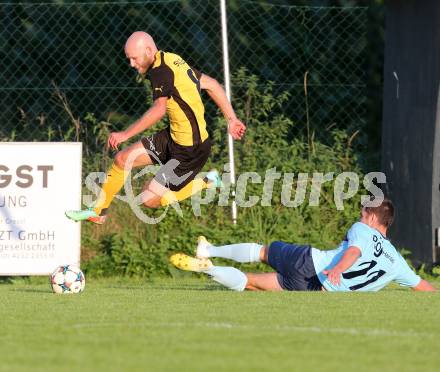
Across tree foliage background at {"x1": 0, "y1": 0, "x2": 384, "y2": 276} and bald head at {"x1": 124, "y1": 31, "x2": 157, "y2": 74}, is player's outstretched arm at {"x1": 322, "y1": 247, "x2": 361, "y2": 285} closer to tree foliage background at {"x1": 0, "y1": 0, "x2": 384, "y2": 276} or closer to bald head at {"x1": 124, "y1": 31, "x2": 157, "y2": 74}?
bald head at {"x1": 124, "y1": 31, "x2": 157, "y2": 74}

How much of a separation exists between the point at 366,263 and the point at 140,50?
2758 millimetres

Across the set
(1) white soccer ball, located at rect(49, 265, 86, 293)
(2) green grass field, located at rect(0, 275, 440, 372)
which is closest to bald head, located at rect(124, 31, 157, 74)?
(1) white soccer ball, located at rect(49, 265, 86, 293)

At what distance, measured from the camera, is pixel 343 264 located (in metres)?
9.57

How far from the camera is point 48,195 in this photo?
42.1ft

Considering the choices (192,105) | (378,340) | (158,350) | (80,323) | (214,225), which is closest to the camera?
(158,350)

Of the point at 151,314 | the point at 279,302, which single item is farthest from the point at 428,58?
the point at 151,314

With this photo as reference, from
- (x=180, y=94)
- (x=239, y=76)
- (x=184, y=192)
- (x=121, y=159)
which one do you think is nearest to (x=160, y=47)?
(x=239, y=76)

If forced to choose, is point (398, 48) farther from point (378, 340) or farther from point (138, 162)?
point (378, 340)

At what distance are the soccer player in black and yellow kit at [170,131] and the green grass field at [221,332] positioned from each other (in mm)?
1340

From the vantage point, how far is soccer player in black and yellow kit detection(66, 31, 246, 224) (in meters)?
10.7

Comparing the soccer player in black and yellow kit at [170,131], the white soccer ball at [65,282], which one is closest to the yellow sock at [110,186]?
the soccer player in black and yellow kit at [170,131]

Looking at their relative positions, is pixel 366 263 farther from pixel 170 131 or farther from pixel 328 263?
pixel 170 131

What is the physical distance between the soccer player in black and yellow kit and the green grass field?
4.39 ft

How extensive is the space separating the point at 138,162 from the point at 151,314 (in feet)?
10.4
